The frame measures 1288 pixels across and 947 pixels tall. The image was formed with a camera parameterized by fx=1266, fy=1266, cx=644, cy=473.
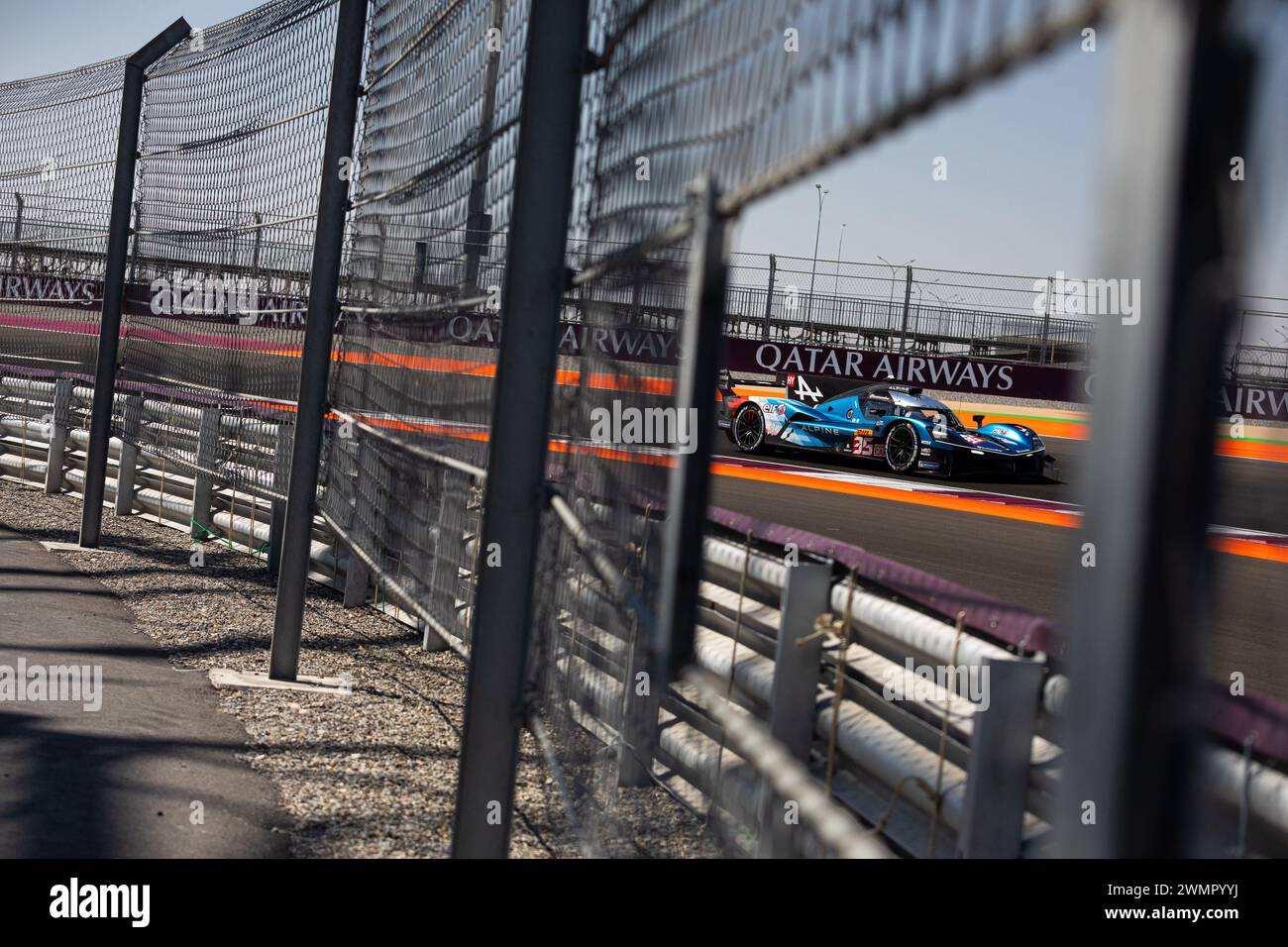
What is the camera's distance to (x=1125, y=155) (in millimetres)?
657

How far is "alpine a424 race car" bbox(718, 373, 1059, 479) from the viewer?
53.9 feet

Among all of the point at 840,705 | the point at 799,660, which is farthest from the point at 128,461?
the point at 840,705

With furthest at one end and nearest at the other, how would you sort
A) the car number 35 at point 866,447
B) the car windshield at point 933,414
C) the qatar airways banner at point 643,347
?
the car number 35 at point 866,447 → the car windshield at point 933,414 → the qatar airways banner at point 643,347

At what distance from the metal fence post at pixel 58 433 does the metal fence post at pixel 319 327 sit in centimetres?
637

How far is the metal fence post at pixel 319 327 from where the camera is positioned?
5512 millimetres

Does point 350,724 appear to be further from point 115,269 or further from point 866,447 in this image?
point 866,447

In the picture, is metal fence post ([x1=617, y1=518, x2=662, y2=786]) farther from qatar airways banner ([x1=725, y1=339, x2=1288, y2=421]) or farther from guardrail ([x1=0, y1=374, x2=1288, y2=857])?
qatar airways banner ([x1=725, y1=339, x2=1288, y2=421])

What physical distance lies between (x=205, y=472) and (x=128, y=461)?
2.32 meters

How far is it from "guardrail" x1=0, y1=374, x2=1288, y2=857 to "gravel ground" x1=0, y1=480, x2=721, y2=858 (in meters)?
0.35

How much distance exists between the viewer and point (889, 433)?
1716 cm

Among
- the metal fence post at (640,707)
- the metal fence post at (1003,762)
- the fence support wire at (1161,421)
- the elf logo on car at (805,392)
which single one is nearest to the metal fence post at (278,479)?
the metal fence post at (640,707)

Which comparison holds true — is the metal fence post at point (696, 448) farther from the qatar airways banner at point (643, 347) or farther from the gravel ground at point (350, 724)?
the gravel ground at point (350, 724)
